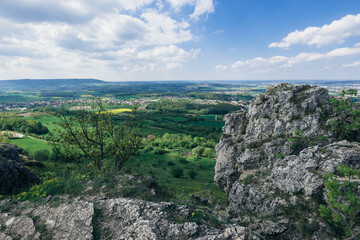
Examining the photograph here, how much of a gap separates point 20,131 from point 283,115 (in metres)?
165

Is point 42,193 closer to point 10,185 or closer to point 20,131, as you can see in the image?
point 10,185

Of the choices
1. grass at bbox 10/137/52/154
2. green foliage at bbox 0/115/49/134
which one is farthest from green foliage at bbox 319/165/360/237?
green foliage at bbox 0/115/49/134

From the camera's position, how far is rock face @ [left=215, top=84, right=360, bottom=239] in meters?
18.8

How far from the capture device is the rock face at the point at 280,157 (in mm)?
18781

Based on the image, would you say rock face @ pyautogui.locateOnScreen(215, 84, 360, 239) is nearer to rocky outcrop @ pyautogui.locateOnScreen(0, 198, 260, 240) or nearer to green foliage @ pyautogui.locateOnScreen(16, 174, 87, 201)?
rocky outcrop @ pyautogui.locateOnScreen(0, 198, 260, 240)

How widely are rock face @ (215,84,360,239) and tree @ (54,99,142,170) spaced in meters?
18.7

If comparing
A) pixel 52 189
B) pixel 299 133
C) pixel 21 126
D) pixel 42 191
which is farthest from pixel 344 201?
pixel 21 126

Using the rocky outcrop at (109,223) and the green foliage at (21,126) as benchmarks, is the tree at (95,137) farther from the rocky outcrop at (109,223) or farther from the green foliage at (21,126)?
the green foliage at (21,126)

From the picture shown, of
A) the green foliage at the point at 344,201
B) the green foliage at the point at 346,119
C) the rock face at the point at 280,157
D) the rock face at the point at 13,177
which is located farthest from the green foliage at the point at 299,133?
the rock face at the point at 13,177

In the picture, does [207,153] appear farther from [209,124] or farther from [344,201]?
[344,201]

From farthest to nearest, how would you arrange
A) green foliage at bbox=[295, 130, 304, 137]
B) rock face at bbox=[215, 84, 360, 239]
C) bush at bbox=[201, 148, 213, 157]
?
bush at bbox=[201, 148, 213, 157] → green foliage at bbox=[295, 130, 304, 137] → rock face at bbox=[215, 84, 360, 239]

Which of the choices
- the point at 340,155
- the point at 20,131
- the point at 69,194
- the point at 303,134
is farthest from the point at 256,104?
the point at 20,131

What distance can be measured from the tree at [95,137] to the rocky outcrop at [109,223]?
12.4m

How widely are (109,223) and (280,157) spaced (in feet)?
85.8
